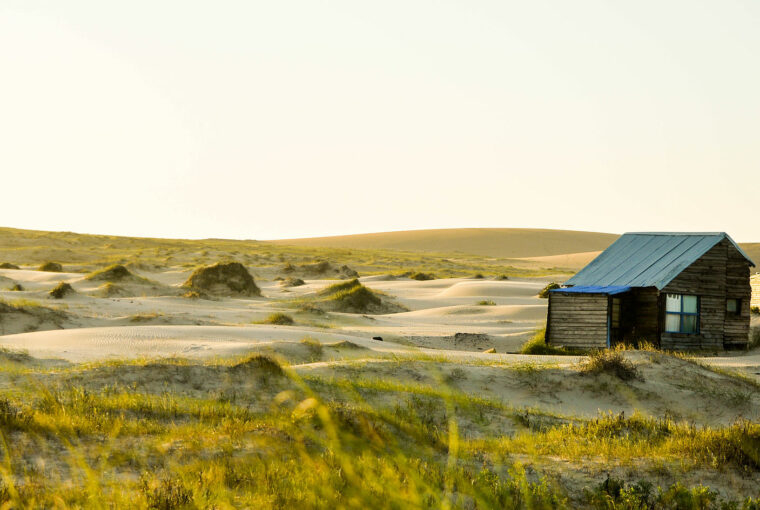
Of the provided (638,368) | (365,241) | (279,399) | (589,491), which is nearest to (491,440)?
(589,491)

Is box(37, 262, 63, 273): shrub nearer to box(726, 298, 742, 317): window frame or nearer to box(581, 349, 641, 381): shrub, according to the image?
box(726, 298, 742, 317): window frame

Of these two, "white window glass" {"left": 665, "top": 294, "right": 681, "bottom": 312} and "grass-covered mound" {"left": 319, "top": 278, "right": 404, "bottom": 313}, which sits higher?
"white window glass" {"left": 665, "top": 294, "right": 681, "bottom": 312}

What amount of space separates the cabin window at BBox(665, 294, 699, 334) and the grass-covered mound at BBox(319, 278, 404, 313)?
47.1 feet

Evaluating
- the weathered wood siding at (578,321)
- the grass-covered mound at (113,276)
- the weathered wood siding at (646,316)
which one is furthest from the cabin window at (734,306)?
the grass-covered mound at (113,276)

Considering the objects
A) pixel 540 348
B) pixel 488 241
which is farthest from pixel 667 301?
pixel 488 241

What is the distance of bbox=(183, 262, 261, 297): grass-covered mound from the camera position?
1526 inches

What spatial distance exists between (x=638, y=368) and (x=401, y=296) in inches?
1099

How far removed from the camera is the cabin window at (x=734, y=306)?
87.5ft

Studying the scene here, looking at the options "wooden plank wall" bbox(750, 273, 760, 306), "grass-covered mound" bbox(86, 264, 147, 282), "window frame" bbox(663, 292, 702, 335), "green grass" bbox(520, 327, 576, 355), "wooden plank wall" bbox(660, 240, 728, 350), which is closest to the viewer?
"green grass" bbox(520, 327, 576, 355)

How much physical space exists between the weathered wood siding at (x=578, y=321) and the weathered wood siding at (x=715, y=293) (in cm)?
204

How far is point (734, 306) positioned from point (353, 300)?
1613cm

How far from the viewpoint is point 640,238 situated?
96.9 feet

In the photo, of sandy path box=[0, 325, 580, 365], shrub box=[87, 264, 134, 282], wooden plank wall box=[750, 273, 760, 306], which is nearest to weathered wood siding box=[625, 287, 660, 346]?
sandy path box=[0, 325, 580, 365]

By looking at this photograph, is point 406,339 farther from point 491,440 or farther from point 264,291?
point 264,291
